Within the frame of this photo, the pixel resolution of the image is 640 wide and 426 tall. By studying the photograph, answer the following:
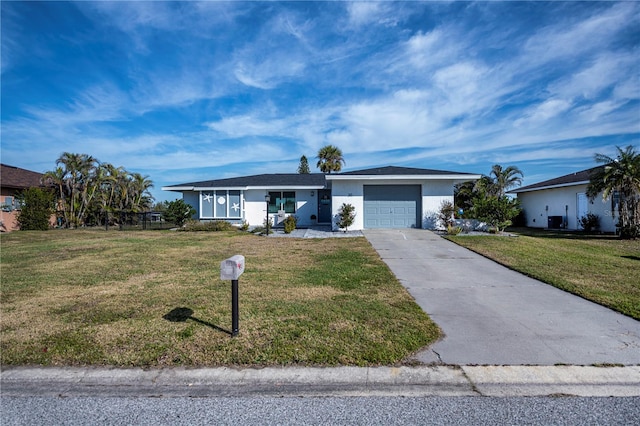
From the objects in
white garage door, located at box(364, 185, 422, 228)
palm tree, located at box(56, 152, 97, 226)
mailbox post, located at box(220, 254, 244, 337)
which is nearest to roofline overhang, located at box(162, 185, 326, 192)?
white garage door, located at box(364, 185, 422, 228)

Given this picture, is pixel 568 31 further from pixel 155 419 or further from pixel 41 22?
pixel 41 22

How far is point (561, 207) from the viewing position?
20156mm

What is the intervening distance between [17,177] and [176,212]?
12910 mm

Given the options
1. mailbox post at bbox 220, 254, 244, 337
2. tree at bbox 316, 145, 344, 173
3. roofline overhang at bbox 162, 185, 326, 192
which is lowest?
mailbox post at bbox 220, 254, 244, 337

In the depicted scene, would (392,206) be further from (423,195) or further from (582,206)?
(582,206)

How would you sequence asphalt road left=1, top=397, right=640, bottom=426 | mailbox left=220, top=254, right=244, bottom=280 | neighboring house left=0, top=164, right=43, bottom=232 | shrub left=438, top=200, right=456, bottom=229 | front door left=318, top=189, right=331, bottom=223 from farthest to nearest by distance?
front door left=318, top=189, right=331, bottom=223, neighboring house left=0, top=164, right=43, bottom=232, shrub left=438, top=200, right=456, bottom=229, mailbox left=220, top=254, right=244, bottom=280, asphalt road left=1, top=397, right=640, bottom=426

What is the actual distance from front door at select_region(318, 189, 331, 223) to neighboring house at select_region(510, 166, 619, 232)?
13.8 metres

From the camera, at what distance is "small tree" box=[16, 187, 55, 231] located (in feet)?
62.6

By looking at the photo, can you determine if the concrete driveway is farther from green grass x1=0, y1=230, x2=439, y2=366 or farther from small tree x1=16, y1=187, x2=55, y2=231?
small tree x1=16, y1=187, x2=55, y2=231

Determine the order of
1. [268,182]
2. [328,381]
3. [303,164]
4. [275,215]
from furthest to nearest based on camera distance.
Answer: [303,164] → [268,182] → [275,215] → [328,381]

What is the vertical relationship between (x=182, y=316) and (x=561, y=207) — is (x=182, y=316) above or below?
below

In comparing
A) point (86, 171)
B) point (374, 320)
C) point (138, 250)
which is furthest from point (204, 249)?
point (86, 171)

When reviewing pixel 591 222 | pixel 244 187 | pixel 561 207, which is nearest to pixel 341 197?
pixel 244 187

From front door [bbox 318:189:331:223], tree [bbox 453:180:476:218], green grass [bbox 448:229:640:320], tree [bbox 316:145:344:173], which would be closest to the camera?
green grass [bbox 448:229:640:320]
